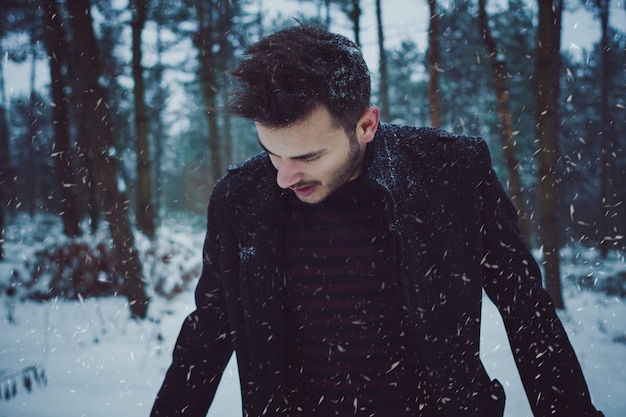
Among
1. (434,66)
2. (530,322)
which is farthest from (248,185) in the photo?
(434,66)

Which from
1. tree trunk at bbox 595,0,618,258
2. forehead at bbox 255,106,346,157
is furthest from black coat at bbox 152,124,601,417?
tree trunk at bbox 595,0,618,258

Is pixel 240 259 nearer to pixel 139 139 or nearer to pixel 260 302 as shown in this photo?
pixel 260 302

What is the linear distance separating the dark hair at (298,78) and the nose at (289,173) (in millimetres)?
169

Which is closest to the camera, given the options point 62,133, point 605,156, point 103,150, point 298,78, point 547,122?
point 298,78

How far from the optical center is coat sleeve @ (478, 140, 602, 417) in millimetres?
1655

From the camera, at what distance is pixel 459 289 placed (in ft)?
5.86

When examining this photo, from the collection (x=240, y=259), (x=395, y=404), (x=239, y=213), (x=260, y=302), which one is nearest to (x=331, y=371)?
(x=395, y=404)

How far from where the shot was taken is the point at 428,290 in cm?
176

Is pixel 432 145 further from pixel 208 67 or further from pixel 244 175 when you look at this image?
pixel 208 67

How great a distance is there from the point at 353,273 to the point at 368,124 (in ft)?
2.28

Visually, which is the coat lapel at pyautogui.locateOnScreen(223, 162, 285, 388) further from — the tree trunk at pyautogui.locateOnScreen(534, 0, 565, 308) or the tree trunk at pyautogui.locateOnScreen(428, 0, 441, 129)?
the tree trunk at pyautogui.locateOnScreen(428, 0, 441, 129)

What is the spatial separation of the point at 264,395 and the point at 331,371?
332 mm

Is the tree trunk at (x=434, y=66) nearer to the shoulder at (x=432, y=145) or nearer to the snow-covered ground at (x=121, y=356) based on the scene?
the snow-covered ground at (x=121, y=356)

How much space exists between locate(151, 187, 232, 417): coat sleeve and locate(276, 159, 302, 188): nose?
497 millimetres
